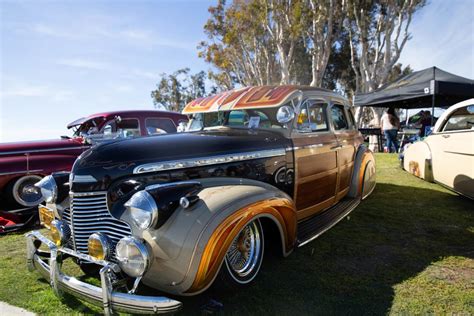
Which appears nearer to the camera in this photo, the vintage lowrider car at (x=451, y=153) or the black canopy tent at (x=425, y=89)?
the vintage lowrider car at (x=451, y=153)

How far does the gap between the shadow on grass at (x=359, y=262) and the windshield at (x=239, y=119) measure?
4.71 feet

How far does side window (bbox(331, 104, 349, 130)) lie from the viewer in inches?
180

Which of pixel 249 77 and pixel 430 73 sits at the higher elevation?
pixel 249 77

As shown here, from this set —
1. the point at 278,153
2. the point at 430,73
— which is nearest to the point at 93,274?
the point at 278,153

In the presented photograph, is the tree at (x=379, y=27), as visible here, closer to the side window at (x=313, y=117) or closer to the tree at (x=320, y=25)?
the tree at (x=320, y=25)

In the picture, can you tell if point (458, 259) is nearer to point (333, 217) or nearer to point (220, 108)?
point (333, 217)

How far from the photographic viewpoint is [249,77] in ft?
83.4

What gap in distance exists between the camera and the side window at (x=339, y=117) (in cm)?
457

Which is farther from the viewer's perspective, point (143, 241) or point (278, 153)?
point (278, 153)

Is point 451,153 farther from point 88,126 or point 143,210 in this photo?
point 88,126

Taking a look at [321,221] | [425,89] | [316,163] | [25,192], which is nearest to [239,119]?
[316,163]

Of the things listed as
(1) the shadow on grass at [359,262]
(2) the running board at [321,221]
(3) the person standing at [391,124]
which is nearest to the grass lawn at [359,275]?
(1) the shadow on grass at [359,262]

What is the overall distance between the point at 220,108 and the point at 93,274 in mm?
2172

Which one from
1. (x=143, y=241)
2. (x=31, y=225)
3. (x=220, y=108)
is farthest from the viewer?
(x=31, y=225)
